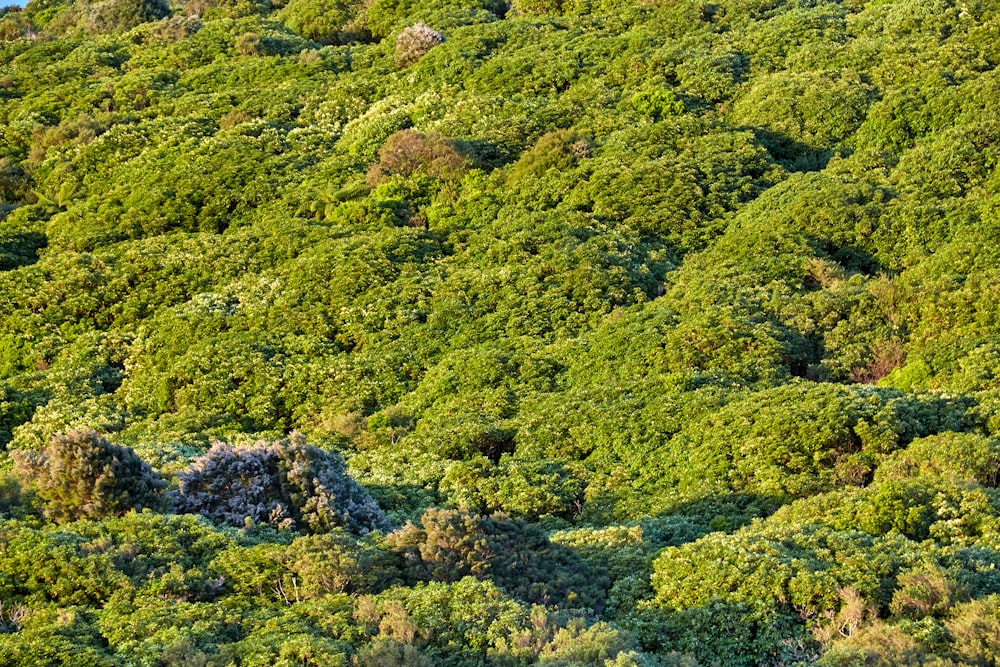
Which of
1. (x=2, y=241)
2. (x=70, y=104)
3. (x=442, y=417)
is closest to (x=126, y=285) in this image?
(x=2, y=241)

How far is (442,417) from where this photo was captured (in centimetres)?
2689

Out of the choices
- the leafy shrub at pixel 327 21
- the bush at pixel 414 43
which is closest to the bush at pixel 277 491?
the bush at pixel 414 43

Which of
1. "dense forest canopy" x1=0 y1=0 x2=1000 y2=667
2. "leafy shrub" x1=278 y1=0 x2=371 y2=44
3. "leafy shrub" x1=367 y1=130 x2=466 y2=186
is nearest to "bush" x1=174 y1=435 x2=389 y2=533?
"dense forest canopy" x1=0 y1=0 x2=1000 y2=667

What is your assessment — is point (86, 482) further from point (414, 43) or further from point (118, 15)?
point (118, 15)

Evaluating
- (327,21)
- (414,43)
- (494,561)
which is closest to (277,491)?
(494,561)

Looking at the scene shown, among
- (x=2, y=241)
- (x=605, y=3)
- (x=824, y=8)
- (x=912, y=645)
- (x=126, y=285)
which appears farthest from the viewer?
(x=605, y=3)

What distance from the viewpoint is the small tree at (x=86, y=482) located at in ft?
61.1

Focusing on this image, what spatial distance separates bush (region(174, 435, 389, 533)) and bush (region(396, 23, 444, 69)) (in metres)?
32.5

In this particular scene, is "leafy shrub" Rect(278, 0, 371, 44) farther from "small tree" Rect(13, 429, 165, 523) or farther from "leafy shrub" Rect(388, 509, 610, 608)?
"leafy shrub" Rect(388, 509, 610, 608)

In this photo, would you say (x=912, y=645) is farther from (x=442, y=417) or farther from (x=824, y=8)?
(x=824, y=8)

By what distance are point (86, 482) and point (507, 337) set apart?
45.4ft

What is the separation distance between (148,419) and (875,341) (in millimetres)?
19327

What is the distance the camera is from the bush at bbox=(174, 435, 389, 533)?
1939 centimetres

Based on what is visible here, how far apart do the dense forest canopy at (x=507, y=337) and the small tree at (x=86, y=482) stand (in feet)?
0.26
